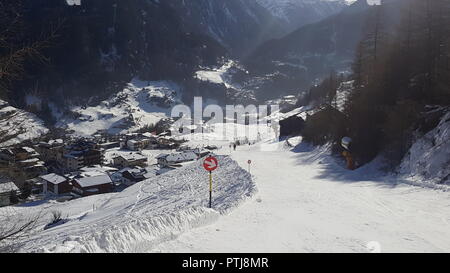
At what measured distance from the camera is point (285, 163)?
32.5m

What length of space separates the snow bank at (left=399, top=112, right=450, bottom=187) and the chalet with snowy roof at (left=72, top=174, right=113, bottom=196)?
43679mm

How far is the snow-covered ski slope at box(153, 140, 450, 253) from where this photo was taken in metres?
9.73

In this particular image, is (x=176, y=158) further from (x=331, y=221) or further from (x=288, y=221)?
(x=331, y=221)

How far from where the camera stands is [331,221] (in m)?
12.6

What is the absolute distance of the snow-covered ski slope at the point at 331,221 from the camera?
31.9 feet

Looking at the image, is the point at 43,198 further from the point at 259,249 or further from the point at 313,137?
the point at 259,249

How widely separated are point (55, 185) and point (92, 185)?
23.0 feet

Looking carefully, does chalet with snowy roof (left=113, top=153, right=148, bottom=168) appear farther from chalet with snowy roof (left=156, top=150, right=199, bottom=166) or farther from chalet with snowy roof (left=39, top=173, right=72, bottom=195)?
chalet with snowy roof (left=39, top=173, right=72, bottom=195)

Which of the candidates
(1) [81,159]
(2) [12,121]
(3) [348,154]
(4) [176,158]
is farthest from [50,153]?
(2) [12,121]

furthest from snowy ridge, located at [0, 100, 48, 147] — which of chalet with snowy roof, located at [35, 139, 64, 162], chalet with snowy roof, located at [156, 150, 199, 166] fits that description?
chalet with snowy roof, located at [35, 139, 64, 162]

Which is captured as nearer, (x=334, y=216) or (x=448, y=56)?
(x=334, y=216)
